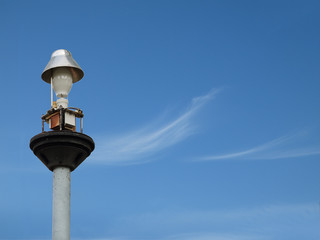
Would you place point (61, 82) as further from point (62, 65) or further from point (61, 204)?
point (61, 204)

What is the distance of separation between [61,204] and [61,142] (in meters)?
3.80

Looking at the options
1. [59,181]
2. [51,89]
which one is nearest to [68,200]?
[59,181]

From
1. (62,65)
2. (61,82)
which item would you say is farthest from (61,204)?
(62,65)

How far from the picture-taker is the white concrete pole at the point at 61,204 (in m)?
38.9

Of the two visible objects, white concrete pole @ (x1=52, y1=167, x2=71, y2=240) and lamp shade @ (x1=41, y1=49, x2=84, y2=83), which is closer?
white concrete pole @ (x1=52, y1=167, x2=71, y2=240)

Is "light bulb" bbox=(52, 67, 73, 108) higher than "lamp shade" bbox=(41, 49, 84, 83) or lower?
lower

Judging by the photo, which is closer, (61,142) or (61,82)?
(61,142)

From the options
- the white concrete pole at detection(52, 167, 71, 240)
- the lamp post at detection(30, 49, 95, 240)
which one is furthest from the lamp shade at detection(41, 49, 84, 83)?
the white concrete pole at detection(52, 167, 71, 240)

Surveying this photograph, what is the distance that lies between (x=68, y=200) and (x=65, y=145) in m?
3.39

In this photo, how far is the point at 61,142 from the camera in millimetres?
40219

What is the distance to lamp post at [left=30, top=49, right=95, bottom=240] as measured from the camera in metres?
39.5

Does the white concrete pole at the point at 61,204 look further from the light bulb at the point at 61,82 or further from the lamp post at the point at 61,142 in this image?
the light bulb at the point at 61,82

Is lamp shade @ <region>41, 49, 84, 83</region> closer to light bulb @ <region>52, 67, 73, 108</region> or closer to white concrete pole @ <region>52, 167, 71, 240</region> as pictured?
light bulb @ <region>52, 67, 73, 108</region>

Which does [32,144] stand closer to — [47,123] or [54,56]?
[47,123]
